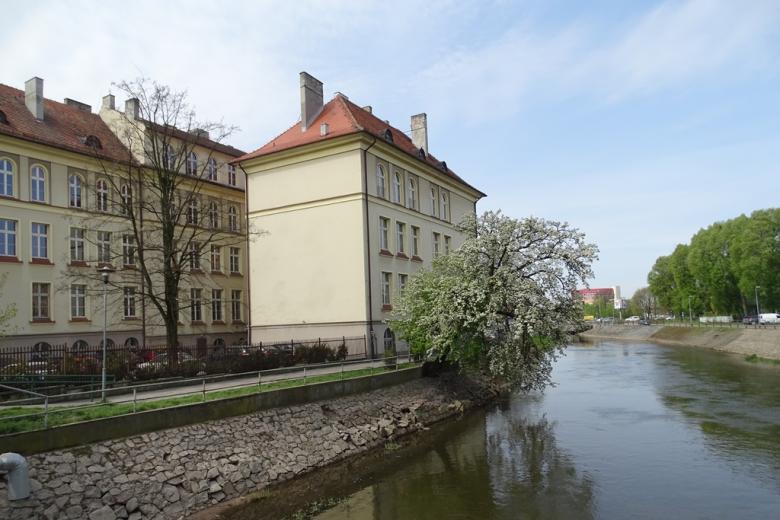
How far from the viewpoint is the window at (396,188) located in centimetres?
3522

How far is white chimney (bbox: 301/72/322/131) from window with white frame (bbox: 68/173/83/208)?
42.9 ft

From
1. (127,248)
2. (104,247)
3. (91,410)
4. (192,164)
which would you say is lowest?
(91,410)

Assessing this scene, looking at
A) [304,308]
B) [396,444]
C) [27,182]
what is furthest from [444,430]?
[27,182]

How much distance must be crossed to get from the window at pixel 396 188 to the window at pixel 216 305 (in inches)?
552

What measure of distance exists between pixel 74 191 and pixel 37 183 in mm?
2049

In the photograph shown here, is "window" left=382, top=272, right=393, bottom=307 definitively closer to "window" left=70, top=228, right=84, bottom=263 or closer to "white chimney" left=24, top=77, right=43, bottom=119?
"window" left=70, top=228, right=84, bottom=263

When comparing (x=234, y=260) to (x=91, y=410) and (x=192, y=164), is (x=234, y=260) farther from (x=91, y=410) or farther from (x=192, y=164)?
(x=91, y=410)

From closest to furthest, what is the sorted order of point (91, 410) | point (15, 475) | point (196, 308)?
point (15, 475)
point (91, 410)
point (196, 308)

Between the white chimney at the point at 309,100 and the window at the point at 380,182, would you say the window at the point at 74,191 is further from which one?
the window at the point at 380,182

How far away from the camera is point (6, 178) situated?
1185 inches

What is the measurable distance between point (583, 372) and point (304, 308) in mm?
21791

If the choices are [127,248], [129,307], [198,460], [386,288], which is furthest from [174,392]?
[127,248]

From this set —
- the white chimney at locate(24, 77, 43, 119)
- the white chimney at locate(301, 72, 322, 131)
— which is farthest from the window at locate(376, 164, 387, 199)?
the white chimney at locate(24, 77, 43, 119)

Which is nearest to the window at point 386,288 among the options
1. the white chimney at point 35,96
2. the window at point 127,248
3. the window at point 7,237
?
the window at point 127,248
